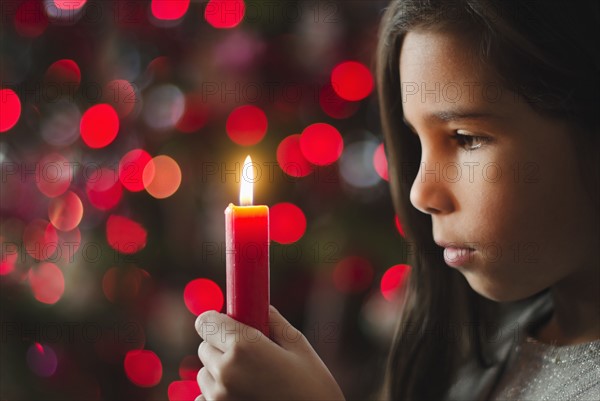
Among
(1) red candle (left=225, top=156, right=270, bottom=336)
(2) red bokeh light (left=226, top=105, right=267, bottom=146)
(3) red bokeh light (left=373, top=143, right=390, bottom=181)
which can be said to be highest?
(2) red bokeh light (left=226, top=105, right=267, bottom=146)

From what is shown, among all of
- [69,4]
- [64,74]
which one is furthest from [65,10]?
[64,74]

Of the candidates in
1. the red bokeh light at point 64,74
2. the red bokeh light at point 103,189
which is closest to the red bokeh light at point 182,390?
the red bokeh light at point 103,189

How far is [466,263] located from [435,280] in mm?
251

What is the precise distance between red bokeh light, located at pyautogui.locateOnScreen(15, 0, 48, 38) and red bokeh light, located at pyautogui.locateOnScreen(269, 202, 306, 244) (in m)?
0.59

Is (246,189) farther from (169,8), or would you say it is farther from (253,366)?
(169,8)

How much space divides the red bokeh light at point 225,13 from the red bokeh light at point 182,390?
2.58 ft

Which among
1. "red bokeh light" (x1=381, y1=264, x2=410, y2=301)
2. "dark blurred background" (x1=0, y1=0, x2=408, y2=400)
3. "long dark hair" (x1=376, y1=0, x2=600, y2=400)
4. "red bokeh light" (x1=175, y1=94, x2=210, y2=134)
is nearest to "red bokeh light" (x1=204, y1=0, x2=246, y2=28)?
"dark blurred background" (x1=0, y1=0, x2=408, y2=400)

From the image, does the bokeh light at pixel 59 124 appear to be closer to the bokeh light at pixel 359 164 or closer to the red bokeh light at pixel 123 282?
the red bokeh light at pixel 123 282

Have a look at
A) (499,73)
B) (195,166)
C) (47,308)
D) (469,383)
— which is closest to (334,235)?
(195,166)

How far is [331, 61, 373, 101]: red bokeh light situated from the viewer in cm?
138

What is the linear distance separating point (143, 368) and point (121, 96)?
0.61 metres

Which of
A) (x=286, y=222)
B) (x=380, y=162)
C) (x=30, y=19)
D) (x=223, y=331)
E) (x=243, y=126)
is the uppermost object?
(x=30, y=19)

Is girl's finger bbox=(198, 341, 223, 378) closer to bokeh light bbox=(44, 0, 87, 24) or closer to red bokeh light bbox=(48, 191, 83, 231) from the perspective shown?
red bokeh light bbox=(48, 191, 83, 231)

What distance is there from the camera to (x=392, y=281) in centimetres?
150
